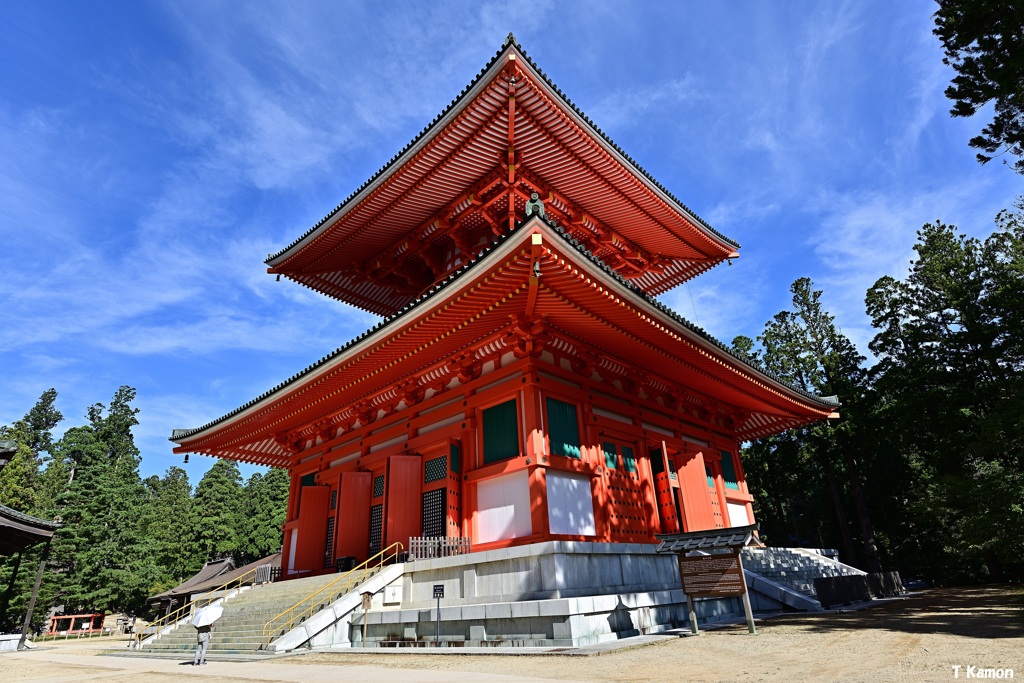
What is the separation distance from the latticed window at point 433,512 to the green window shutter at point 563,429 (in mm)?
3012

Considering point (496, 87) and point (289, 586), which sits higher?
point (496, 87)

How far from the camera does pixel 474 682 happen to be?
565 cm

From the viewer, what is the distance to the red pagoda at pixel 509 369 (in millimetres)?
11211

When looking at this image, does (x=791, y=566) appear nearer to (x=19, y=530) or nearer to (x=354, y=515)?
(x=354, y=515)

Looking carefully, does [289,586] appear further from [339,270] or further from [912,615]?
[912,615]

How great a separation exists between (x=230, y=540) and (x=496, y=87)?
51.6 m

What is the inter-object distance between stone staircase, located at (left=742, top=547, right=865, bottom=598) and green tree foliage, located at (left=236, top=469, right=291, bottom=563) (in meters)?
44.0

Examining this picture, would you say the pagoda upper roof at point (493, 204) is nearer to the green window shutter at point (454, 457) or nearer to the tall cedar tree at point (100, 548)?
the green window shutter at point (454, 457)

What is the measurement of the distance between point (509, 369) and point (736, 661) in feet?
23.2

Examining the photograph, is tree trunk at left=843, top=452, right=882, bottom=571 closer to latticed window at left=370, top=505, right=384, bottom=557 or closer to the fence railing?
the fence railing

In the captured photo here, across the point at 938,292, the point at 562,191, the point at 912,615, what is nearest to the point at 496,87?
the point at 562,191

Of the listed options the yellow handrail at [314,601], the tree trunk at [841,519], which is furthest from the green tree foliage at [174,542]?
the tree trunk at [841,519]

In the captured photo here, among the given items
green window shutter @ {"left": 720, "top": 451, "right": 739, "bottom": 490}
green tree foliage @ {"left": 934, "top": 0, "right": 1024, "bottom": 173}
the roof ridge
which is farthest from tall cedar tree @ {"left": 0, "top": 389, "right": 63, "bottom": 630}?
green tree foliage @ {"left": 934, "top": 0, "right": 1024, "bottom": 173}

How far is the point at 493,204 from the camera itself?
49.4ft
